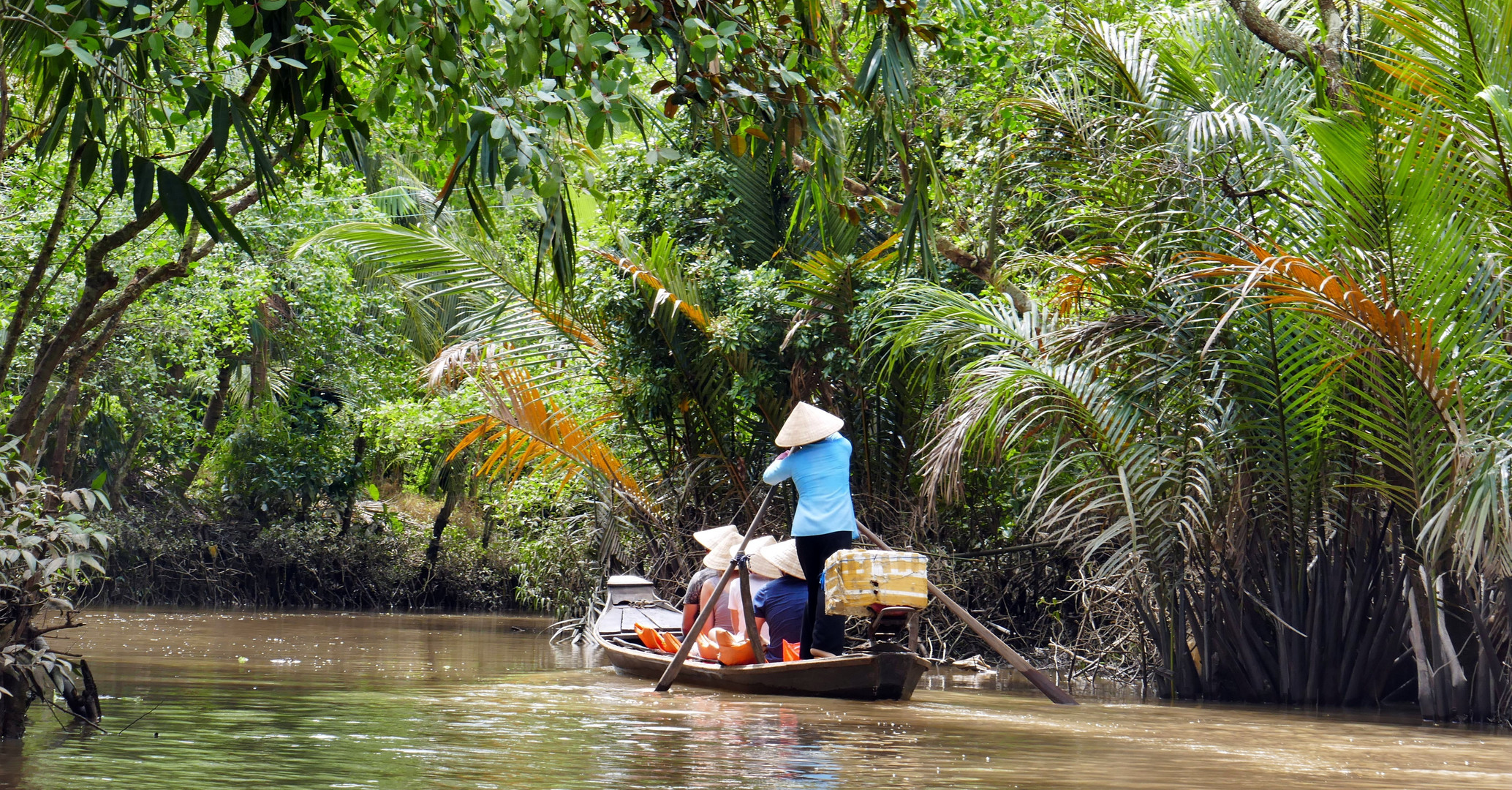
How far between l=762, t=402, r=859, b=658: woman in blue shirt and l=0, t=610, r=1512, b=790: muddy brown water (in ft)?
2.48

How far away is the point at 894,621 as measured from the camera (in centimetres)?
838

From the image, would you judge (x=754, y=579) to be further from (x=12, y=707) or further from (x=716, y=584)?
(x=12, y=707)

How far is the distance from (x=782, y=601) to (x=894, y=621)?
1.00 m

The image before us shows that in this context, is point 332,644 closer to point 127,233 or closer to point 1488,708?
point 127,233

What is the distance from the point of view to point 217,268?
13.8m

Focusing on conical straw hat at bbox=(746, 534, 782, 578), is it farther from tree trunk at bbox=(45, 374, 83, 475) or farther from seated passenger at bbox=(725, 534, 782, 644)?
tree trunk at bbox=(45, 374, 83, 475)

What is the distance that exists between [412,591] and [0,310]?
1167 centimetres

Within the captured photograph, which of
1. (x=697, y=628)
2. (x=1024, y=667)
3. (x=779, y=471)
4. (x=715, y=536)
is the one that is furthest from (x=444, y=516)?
(x=1024, y=667)

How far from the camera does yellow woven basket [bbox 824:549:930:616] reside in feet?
24.4

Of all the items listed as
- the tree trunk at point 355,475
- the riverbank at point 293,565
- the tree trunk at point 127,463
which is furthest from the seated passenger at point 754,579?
the tree trunk at point 355,475

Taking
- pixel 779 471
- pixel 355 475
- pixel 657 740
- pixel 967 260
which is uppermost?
pixel 967 260

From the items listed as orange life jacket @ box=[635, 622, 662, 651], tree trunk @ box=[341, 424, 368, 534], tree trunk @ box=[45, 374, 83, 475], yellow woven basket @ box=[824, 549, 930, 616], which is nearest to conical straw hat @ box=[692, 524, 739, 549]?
orange life jacket @ box=[635, 622, 662, 651]

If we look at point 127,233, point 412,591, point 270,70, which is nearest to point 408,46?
point 270,70

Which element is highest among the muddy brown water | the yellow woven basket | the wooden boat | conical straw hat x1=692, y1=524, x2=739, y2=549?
conical straw hat x1=692, y1=524, x2=739, y2=549
